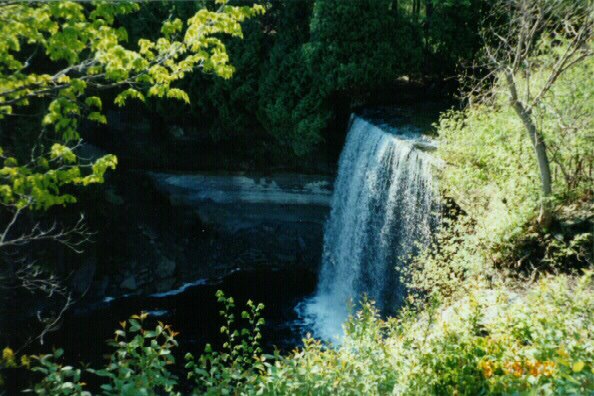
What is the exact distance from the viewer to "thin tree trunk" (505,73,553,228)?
6.66 metres

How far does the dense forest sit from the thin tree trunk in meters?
0.04

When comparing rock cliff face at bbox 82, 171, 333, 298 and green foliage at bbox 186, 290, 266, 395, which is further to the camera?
rock cliff face at bbox 82, 171, 333, 298

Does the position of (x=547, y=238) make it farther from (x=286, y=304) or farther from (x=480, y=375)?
(x=286, y=304)

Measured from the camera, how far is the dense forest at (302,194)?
4.49 metres

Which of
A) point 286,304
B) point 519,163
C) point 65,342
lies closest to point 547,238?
point 519,163

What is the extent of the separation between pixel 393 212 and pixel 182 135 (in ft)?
28.8

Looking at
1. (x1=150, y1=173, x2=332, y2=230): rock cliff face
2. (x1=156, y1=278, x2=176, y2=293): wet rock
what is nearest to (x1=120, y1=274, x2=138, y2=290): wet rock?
(x1=156, y1=278, x2=176, y2=293): wet rock

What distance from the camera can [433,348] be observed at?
416 cm

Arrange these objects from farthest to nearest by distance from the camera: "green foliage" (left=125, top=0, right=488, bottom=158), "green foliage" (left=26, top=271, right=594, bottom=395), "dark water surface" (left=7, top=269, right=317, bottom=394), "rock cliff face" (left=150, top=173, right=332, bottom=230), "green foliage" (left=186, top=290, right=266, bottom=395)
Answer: "rock cliff face" (left=150, top=173, right=332, bottom=230) → "green foliage" (left=125, top=0, right=488, bottom=158) → "dark water surface" (left=7, top=269, right=317, bottom=394) → "green foliage" (left=186, top=290, right=266, bottom=395) → "green foliage" (left=26, top=271, right=594, bottom=395)

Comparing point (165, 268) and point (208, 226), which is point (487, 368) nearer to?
point (165, 268)

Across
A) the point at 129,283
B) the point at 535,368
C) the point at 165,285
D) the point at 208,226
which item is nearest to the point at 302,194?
the point at 208,226

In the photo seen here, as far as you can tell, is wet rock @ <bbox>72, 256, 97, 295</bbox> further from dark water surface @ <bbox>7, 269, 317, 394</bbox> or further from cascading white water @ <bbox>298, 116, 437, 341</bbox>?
cascading white water @ <bbox>298, 116, 437, 341</bbox>

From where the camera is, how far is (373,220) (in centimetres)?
1226

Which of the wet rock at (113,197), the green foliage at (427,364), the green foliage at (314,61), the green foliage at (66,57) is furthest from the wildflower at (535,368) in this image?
the wet rock at (113,197)
